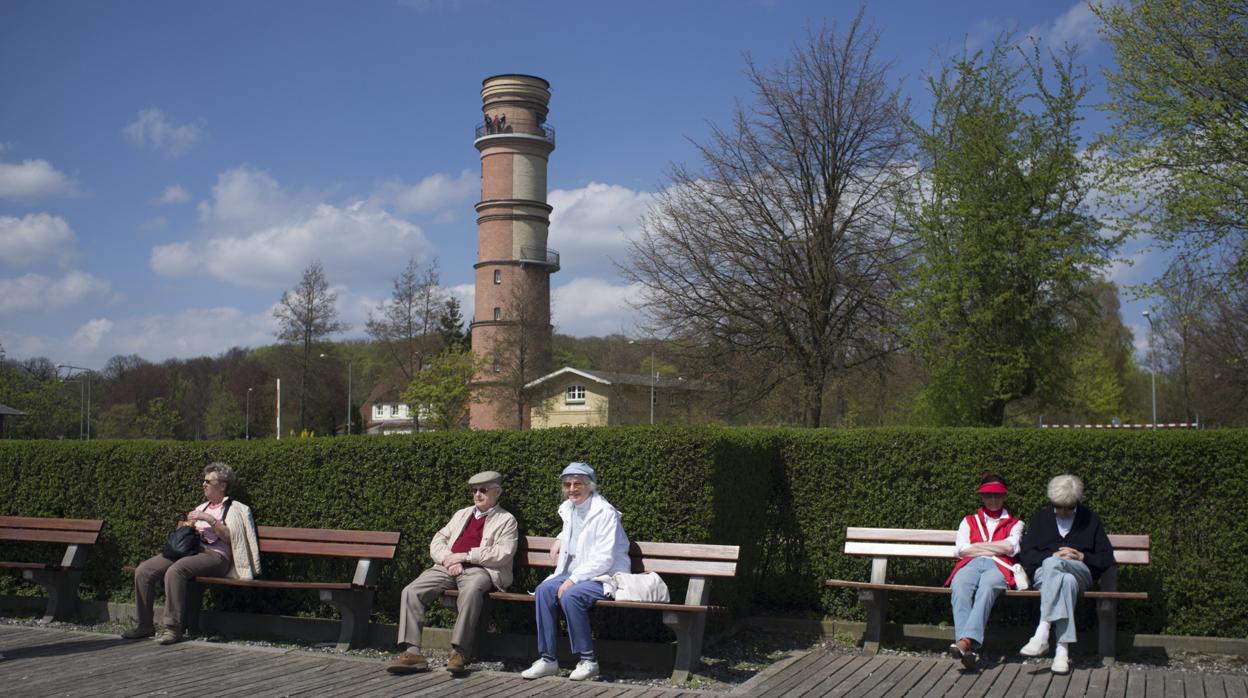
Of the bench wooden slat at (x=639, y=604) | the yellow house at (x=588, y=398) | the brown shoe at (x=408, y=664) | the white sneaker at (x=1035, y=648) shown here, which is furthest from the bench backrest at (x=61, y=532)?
the yellow house at (x=588, y=398)

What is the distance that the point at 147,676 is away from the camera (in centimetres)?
722

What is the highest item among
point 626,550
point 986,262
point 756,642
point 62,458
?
point 986,262

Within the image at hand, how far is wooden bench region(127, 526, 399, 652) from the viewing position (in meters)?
8.22

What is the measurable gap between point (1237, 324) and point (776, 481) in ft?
128

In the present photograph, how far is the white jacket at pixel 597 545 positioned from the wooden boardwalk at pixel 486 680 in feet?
2.56

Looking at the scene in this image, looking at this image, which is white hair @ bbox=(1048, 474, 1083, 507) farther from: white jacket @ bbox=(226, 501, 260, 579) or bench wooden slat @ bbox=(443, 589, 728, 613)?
white jacket @ bbox=(226, 501, 260, 579)

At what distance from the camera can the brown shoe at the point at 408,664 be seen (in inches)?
289

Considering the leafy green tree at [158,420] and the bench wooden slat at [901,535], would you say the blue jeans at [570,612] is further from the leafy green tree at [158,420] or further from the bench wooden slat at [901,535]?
the leafy green tree at [158,420]

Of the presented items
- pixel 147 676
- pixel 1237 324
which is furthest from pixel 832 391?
pixel 1237 324

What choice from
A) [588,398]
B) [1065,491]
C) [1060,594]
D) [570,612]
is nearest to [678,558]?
[570,612]

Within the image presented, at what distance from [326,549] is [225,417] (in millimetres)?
73750

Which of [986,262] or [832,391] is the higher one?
[986,262]

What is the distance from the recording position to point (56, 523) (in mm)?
10016

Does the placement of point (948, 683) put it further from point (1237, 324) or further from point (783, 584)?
point (1237, 324)
